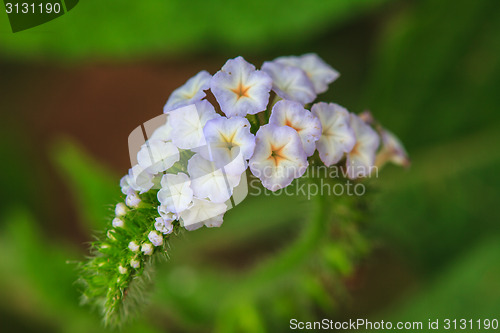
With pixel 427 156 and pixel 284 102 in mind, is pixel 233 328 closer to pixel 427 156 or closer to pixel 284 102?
pixel 284 102

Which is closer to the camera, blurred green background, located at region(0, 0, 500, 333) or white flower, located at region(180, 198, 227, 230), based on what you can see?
white flower, located at region(180, 198, 227, 230)

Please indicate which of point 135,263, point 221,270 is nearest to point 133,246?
point 135,263

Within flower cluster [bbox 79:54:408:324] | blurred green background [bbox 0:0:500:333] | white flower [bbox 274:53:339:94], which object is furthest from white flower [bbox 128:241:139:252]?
blurred green background [bbox 0:0:500:333]

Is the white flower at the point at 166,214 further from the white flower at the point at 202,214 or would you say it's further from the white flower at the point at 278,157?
the white flower at the point at 278,157

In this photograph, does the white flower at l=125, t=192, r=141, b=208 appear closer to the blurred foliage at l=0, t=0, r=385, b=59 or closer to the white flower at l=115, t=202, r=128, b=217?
the white flower at l=115, t=202, r=128, b=217

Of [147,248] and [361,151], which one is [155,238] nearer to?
[147,248]
